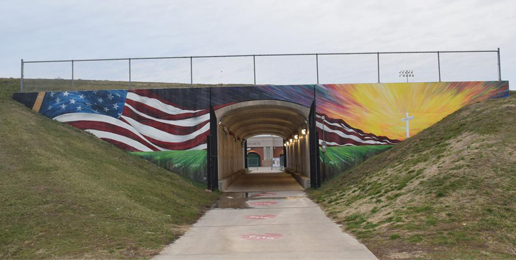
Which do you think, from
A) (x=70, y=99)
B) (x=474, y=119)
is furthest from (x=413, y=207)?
(x=70, y=99)

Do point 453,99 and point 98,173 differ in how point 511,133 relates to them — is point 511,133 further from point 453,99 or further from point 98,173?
point 98,173

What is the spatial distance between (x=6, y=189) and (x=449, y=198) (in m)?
12.3

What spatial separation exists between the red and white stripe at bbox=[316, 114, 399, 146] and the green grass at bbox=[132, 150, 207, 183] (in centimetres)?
654

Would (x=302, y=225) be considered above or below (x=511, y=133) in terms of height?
below

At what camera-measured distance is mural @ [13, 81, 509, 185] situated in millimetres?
25297

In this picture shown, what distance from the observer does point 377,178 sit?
18.4 meters

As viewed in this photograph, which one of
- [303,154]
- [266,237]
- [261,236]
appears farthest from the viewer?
[303,154]

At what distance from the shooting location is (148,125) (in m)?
25.5

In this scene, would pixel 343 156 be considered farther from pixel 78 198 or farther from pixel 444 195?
pixel 78 198

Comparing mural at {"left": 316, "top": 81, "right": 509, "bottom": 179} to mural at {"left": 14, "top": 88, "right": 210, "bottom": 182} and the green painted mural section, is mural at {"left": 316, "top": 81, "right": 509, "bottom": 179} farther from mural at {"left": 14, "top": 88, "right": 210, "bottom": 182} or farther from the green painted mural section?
mural at {"left": 14, "top": 88, "right": 210, "bottom": 182}

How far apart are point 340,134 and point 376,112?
2.34 m

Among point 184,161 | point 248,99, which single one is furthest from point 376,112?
point 184,161

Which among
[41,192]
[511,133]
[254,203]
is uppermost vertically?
[511,133]

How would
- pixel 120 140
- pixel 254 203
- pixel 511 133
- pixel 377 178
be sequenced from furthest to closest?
1. pixel 120 140
2. pixel 254 203
3. pixel 377 178
4. pixel 511 133
